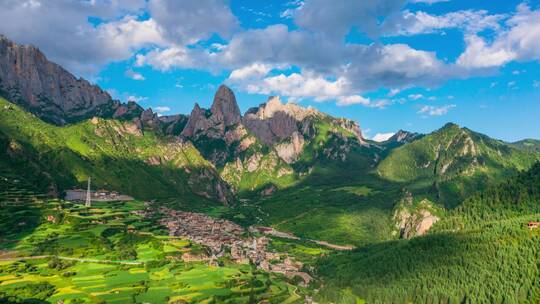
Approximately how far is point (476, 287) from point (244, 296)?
99.7 meters

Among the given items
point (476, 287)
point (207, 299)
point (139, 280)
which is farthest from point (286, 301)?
point (476, 287)

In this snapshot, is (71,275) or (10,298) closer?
(10,298)

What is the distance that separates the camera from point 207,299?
178 meters

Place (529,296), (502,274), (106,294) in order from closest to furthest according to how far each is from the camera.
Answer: (106,294) < (529,296) < (502,274)

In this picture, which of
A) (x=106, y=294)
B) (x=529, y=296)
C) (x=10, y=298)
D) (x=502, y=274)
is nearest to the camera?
(x=10, y=298)

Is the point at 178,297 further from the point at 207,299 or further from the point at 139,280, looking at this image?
the point at 139,280

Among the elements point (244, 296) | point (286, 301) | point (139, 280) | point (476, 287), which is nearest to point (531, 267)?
point (476, 287)

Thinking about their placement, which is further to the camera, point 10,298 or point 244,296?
point 244,296

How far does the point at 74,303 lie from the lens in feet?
528

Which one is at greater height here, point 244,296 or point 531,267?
point 531,267

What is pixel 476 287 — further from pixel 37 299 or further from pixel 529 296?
pixel 37 299

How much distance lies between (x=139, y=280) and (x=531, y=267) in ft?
548

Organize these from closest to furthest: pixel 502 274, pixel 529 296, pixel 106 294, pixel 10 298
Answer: pixel 10 298
pixel 106 294
pixel 529 296
pixel 502 274

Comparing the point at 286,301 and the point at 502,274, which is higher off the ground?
the point at 502,274
